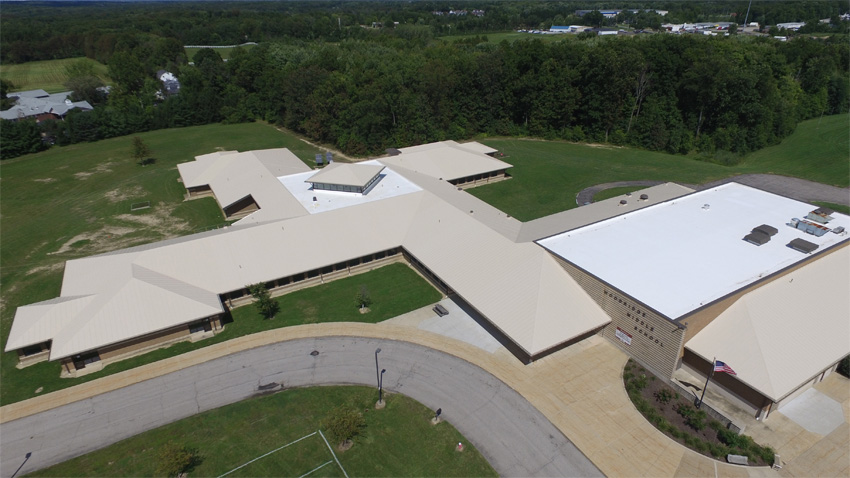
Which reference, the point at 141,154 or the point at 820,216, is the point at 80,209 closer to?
the point at 141,154

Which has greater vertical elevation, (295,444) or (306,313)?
(306,313)

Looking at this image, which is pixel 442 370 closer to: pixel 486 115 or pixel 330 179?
pixel 330 179

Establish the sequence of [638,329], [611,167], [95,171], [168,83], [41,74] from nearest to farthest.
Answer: [638,329]
[611,167]
[95,171]
[168,83]
[41,74]

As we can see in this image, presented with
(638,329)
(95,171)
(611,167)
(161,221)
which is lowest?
(161,221)

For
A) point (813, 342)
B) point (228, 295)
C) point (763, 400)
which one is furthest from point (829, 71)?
point (228, 295)

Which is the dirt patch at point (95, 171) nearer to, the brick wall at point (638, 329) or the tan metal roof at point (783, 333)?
the brick wall at point (638, 329)

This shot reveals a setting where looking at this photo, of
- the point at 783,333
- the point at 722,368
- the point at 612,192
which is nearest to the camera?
the point at 722,368

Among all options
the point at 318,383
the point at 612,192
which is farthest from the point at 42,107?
the point at 612,192
